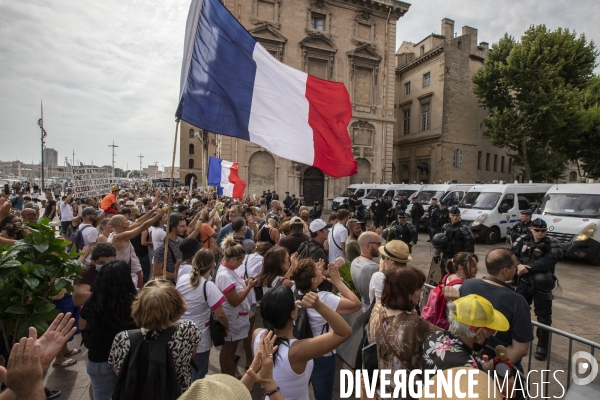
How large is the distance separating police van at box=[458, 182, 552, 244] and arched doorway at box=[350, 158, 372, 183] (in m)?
13.8

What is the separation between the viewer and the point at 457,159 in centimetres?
3025

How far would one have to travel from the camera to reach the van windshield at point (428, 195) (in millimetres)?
16030

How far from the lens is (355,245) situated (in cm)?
489

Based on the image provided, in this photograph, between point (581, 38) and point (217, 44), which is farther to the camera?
point (581, 38)

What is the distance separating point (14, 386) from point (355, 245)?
4.14 meters

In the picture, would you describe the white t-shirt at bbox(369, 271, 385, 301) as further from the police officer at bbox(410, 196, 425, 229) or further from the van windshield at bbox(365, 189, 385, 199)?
the van windshield at bbox(365, 189, 385, 199)

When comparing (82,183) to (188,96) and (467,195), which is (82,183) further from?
(467,195)

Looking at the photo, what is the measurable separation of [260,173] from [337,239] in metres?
19.7

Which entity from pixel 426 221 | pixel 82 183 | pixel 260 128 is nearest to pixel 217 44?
pixel 260 128

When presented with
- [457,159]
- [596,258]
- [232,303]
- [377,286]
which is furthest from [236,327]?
[457,159]

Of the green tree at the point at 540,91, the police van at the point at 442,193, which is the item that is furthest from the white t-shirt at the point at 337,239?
the green tree at the point at 540,91

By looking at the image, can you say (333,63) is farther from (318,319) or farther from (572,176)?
(572,176)

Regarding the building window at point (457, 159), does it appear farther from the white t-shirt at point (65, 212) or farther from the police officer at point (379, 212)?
the white t-shirt at point (65, 212)

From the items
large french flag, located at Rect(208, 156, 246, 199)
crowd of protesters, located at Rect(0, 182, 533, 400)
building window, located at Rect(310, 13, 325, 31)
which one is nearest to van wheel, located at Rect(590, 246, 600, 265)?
crowd of protesters, located at Rect(0, 182, 533, 400)
